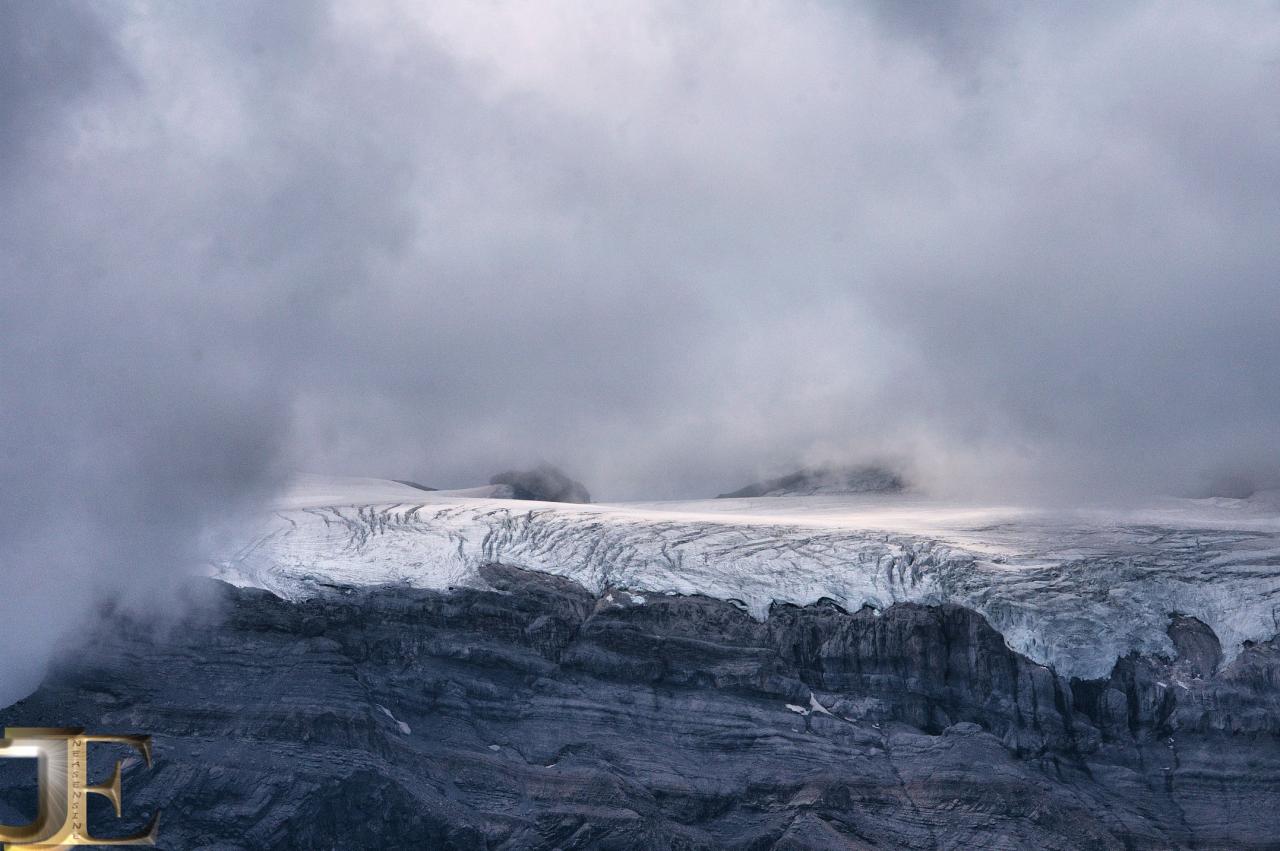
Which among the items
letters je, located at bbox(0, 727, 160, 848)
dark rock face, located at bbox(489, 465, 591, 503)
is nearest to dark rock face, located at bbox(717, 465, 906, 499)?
dark rock face, located at bbox(489, 465, 591, 503)

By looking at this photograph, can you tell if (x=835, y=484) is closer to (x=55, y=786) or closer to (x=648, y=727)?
(x=648, y=727)

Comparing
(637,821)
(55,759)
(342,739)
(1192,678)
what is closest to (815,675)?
(637,821)

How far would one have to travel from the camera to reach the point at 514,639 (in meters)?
68.4

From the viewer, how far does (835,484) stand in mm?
92500

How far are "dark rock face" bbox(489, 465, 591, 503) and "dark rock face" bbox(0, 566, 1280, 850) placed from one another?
22.1m

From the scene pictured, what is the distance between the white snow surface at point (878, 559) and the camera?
221 ft

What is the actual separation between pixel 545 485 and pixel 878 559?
2771 cm

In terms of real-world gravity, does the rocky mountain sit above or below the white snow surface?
below

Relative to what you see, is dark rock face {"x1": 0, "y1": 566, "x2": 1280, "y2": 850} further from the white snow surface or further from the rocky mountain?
the white snow surface

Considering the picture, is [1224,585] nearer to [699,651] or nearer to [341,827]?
[699,651]

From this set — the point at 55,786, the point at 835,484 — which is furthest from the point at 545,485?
the point at 55,786

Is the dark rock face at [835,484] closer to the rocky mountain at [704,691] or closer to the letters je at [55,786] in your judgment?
the rocky mountain at [704,691]

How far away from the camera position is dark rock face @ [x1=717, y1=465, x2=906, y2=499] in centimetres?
9119

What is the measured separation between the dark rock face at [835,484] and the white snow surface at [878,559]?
11.3 meters
